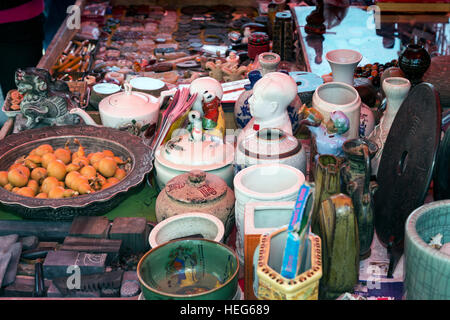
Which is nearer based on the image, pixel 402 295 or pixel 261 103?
pixel 402 295

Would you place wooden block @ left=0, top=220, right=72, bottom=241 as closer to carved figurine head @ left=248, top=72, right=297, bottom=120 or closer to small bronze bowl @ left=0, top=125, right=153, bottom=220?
small bronze bowl @ left=0, top=125, right=153, bottom=220

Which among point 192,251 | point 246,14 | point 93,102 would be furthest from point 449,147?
point 246,14

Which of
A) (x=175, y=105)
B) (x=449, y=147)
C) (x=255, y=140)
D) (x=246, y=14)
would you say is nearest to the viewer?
(x=449, y=147)

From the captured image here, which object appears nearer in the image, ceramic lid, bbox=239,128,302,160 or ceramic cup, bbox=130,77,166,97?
ceramic lid, bbox=239,128,302,160

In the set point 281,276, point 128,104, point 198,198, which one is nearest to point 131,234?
point 198,198

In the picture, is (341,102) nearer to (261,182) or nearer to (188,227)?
(261,182)

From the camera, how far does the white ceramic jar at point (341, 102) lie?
1853 millimetres

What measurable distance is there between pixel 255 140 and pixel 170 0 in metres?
3.31

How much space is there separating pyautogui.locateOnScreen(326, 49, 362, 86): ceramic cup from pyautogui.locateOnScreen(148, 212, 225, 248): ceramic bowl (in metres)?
0.84

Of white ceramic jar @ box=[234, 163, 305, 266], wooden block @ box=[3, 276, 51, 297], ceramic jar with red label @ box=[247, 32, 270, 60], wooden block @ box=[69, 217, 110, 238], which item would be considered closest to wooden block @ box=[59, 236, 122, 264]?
wooden block @ box=[69, 217, 110, 238]

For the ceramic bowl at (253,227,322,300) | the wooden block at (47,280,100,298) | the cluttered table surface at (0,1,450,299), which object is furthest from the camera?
the cluttered table surface at (0,1,450,299)

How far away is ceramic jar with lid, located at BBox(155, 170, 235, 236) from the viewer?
1664 millimetres

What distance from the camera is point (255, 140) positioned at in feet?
5.76

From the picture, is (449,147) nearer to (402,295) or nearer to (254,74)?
(402,295)
